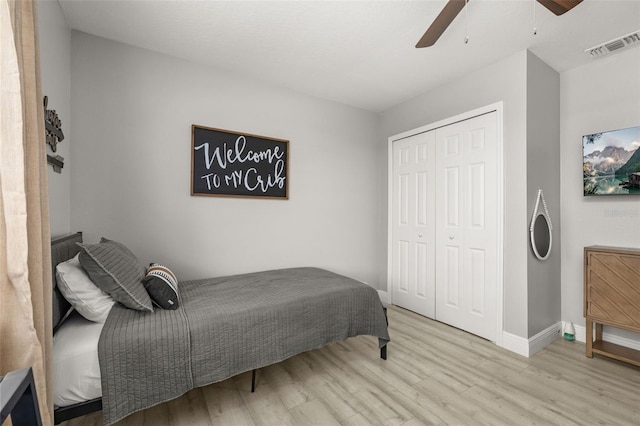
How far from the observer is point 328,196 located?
3496 millimetres

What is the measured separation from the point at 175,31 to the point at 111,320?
6.90 feet

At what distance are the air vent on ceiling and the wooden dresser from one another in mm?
1648

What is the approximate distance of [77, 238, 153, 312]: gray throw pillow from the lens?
152 cm

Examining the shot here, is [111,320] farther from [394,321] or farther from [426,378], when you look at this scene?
[394,321]

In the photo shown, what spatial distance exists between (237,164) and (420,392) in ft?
8.01

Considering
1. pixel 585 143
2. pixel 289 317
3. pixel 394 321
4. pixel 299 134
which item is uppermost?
pixel 299 134

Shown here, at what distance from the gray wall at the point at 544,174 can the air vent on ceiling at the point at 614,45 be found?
32 cm

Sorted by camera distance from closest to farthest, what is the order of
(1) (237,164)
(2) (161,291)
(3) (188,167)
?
1. (2) (161,291)
2. (3) (188,167)
3. (1) (237,164)

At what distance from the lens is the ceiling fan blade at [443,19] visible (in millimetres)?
1490

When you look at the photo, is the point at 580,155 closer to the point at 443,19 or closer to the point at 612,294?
the point at 612,294

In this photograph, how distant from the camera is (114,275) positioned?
5.08ft

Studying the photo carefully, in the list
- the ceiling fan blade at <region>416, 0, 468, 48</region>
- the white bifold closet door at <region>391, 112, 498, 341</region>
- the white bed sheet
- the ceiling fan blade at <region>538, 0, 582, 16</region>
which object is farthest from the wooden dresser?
the white bed sheet

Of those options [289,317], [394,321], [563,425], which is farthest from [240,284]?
[563,425]

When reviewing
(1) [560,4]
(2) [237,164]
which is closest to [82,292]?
(2) [237,164]
